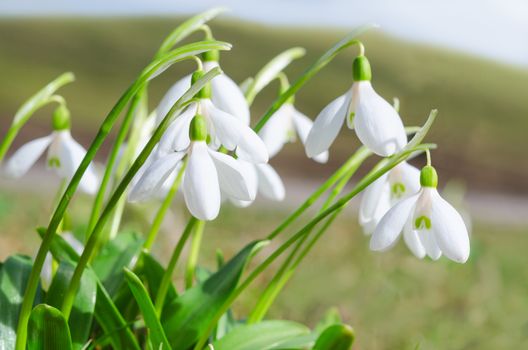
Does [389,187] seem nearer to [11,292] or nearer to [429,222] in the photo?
[429,222]

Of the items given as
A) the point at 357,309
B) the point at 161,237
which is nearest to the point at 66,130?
the point at 357,309

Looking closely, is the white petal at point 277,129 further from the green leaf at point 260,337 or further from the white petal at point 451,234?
the white petal at point 451,234

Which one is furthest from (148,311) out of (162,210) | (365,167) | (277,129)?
(365,167)

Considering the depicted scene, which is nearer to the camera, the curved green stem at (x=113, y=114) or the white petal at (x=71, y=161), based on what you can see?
→ the curved green stem at (x=113, y=114)

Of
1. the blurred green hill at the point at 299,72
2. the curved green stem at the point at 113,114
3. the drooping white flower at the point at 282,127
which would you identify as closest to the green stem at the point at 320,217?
the curved green stem at the point at 113,114

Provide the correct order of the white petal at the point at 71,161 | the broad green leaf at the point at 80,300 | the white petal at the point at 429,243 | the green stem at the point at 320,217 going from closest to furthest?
the green stem at the point at 320,217 → the white petal at the point at 429,243 → the broad green leaf at the point at 80,300 → the white petal at the point at 71,161

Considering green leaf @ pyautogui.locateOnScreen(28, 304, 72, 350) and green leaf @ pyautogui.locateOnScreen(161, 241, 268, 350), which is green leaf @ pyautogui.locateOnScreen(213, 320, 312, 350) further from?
green leaf @ pyautogui.locateOnScreen(28, 304, 72, 350)

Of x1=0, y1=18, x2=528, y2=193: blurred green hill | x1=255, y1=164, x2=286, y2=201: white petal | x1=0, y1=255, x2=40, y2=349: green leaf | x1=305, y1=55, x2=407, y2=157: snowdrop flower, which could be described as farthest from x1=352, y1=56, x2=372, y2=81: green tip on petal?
x1=0, y1=18, x2=528, y2=193: blurred green hill
